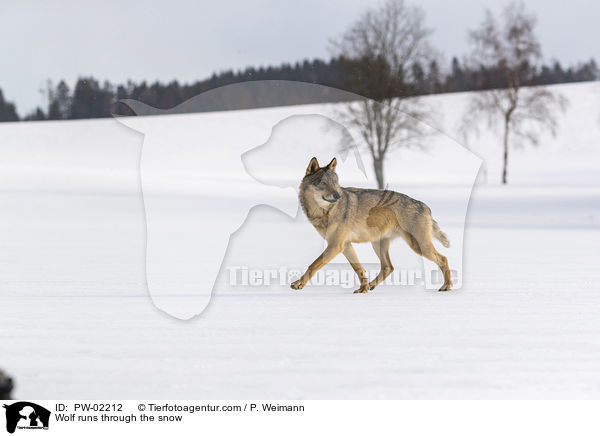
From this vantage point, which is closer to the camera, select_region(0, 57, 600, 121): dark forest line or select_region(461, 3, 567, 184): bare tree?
select_region(0, 57, 600, 121): dark forest line

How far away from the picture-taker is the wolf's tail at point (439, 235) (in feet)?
21.0

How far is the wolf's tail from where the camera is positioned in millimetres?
6391

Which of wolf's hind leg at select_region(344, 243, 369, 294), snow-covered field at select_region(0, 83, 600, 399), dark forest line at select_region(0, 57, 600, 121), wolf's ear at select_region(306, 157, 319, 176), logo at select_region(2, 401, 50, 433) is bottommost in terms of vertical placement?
logo at select_region(2, 401, 50, 433)

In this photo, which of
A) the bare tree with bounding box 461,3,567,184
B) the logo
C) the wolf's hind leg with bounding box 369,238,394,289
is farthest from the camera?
the bare tree with bounding box 461,3,567,184

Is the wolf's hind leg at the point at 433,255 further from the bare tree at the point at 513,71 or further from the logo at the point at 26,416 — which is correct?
the bare tree at the point at 513,71

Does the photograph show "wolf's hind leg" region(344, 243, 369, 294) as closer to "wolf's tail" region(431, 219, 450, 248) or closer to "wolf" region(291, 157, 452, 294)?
"wolf" region(291, 157, 452, 294)

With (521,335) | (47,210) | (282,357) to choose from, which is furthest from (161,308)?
(47,210)

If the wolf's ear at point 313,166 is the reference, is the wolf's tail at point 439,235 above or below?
below

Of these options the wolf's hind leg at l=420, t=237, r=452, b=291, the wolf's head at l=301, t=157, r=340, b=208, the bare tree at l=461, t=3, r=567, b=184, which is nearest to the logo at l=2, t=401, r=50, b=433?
the wolf's head at l=301, t=157, r=340, b=208

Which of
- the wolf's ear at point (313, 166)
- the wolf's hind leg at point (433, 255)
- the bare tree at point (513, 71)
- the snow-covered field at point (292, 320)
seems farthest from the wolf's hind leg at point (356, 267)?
the bare tree at point (513, 71)

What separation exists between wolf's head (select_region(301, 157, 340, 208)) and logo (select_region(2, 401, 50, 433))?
300 centimetres

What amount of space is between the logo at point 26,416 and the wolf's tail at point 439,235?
3.94 metres

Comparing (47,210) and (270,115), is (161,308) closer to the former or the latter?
(270,115)

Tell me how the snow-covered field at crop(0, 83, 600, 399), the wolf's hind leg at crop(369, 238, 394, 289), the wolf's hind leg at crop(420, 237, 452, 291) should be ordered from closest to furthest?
the snow-covered field at crop(0, 83, 600, 399)
the wolf's hind leg at crop(420, 237, 452, 291)
the wolf's hind leg at crop(369, 238, 394, 289)
